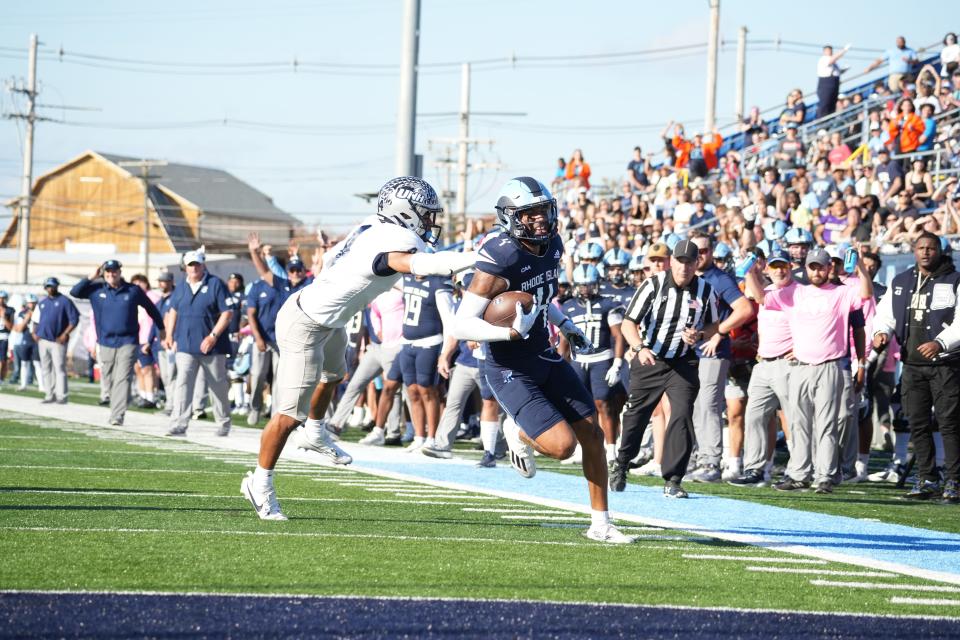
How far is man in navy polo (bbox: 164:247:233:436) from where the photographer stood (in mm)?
14352

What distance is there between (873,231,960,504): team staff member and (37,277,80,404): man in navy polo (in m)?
12.6

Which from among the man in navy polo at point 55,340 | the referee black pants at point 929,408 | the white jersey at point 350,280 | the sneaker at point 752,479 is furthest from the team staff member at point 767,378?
the man in navy polo at point 55,340

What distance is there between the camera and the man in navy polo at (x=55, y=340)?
1916cm

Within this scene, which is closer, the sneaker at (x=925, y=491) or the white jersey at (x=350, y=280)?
the white jersey at (x=350, y=280)

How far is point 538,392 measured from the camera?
Answer: 7191mm

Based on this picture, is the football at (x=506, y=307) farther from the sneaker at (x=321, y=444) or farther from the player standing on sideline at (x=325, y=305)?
the sneaker at (x=321, y=444)

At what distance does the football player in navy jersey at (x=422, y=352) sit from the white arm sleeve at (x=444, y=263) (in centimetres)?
661

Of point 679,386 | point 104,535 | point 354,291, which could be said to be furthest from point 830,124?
point 104,535

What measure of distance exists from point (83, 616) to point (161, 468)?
5986mm

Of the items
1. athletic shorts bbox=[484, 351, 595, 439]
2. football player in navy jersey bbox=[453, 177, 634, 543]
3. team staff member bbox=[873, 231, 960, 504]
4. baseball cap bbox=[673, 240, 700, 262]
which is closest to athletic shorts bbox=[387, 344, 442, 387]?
baseball cap bbox=[673, 240, 700, 262]

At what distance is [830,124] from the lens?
23359 mm

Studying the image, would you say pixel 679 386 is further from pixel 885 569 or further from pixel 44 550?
pixel 44 550

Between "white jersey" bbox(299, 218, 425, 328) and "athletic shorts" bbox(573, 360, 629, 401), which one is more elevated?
"white jersey" bbox(299, 218, 425, 328)

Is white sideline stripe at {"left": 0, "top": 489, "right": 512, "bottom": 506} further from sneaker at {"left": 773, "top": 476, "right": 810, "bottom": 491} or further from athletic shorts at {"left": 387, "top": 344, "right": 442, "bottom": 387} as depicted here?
athletic shorts at {"left": 387, "top": 344, "right": 442, "bottom": 387}
